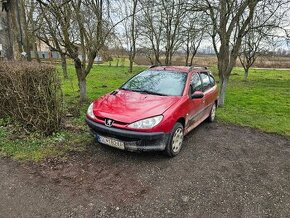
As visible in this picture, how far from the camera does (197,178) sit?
3863 millimetres

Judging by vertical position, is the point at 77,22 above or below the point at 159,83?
above

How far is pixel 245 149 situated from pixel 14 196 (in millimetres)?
4357

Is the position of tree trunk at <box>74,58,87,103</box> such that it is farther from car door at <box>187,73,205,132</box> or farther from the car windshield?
car door at <box>187,73,205,132</box>

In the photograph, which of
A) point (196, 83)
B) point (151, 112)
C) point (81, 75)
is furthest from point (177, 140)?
point (81, 75)

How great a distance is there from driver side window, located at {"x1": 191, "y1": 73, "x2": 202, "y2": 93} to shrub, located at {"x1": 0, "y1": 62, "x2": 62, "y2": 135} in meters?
2.89

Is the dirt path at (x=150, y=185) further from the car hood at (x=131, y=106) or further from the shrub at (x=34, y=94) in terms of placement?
the shrub at (x=34, y=94)

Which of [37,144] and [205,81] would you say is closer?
[37,144]

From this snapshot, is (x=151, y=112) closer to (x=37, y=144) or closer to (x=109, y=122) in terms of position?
(x=109, y=122)

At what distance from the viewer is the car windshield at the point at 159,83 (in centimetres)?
505

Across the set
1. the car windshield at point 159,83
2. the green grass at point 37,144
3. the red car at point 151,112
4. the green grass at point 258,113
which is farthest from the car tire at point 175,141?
the green grass at point 258,113

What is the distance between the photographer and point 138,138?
3.98 m

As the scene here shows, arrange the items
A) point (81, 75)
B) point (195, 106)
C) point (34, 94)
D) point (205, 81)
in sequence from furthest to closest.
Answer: point (81, 75), point (205, 81), point (195, 106), point (34, 94)

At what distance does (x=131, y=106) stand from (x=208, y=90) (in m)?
2.75

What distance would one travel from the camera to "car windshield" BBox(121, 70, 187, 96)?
505 centimetres
